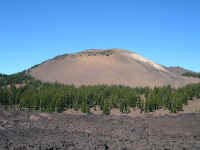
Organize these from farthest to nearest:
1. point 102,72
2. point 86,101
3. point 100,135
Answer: point 102,72 < point 86,101 < point 100,135

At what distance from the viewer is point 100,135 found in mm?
39188

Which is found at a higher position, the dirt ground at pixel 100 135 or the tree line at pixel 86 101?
the tree line at pixel 86 101

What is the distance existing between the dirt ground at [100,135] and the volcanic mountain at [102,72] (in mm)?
77197

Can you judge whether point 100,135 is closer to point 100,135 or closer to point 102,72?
point 100,135

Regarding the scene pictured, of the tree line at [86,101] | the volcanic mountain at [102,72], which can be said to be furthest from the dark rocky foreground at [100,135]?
the volcanic mountain at [102,72]

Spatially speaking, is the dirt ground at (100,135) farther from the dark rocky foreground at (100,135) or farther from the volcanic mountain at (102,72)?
the volcanic mountain at (102,72)

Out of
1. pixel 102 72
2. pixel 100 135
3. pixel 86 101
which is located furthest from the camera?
pixel 102 72

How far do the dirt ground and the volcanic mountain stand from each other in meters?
77.2

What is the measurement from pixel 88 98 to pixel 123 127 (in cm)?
3372

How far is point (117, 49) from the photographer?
191500 mm

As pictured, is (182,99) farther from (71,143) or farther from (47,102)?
(71,143)

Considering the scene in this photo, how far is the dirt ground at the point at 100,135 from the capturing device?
30.7m

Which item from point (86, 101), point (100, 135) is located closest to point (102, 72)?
point (86, 101)

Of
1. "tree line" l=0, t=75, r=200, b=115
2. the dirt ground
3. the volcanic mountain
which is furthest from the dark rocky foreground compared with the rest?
the volcanic mountain
